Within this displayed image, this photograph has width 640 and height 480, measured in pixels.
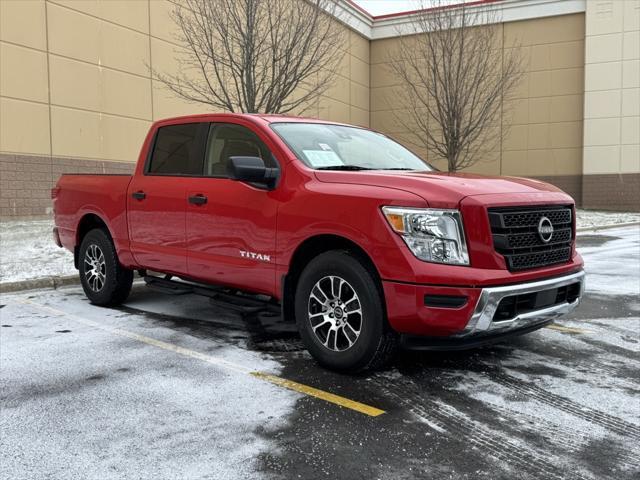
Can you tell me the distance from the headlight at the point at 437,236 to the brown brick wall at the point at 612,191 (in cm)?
2438

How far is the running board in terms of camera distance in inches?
201

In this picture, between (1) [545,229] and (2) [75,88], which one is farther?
(2) [75,88]

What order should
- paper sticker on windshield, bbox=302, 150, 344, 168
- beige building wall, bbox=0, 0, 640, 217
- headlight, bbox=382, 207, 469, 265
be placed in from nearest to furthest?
headlight, bbox=382, 207, 469, 265 < paper sticker on windshield, bbox=302, 150, 344, 168 < beige building wall, bbox=0, 0, 640, 217

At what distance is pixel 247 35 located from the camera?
11797mm

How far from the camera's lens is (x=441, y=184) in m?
4.01

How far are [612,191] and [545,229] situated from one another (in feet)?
78.1

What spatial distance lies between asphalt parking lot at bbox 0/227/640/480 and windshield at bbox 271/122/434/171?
1610 millimetres

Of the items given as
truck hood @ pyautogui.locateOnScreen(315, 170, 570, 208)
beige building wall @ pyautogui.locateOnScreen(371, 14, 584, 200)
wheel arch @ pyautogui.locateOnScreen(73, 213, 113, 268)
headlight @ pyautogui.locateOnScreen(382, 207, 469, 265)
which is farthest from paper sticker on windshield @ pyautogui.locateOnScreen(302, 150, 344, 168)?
beige building wall @ pyautogui.locateOnScreen(371, 14, 584, 200)

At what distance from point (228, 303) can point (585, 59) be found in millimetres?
24657

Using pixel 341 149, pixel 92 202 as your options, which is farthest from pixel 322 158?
pixel 92 202

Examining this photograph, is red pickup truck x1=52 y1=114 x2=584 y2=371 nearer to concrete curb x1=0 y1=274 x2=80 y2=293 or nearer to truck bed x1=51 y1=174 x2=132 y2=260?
truck bed x1=51 y1=174 x2=132 y2=260

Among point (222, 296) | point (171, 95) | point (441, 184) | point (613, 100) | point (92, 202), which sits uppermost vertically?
point (613, 100)

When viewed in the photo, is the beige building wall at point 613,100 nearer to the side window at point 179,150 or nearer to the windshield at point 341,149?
the windshield at point 341,149

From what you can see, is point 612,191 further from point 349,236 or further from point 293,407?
point 293,407
